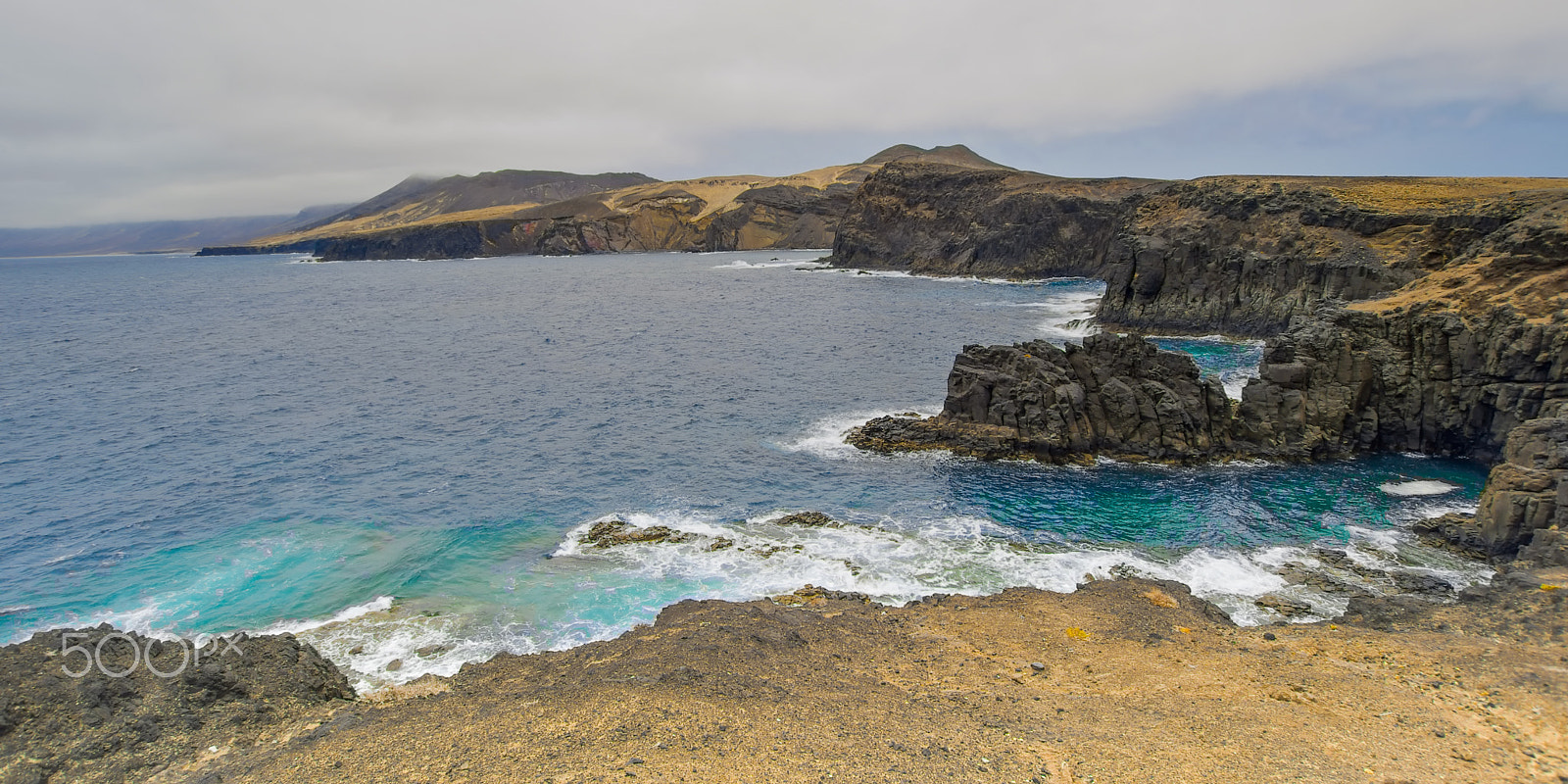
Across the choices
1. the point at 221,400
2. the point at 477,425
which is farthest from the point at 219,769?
the point at 221,400

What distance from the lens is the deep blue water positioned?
78.3 feet

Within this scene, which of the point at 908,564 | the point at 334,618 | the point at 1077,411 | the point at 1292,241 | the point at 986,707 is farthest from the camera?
the point at 1292,241

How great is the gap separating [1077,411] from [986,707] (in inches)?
967

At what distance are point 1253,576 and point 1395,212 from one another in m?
52.3

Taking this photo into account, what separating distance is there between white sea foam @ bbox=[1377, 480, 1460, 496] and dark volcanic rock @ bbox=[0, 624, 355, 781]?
37969 millimetres

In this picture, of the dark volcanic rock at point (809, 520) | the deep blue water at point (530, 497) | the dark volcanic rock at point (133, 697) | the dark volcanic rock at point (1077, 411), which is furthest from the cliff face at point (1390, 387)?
the dark volcanic rock at point (133, 697)

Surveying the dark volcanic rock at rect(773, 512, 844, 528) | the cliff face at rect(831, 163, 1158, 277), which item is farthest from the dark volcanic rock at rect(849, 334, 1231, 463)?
the cliff face at rect(831, 163, 1158, 277)

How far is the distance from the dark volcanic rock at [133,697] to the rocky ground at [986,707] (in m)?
0.41

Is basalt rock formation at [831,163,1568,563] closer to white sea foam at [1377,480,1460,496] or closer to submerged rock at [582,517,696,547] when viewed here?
white sea foam at [1377,480,1460,496]

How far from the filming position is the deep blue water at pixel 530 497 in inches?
939

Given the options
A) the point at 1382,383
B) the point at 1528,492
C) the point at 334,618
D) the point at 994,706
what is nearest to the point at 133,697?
the point at 334,618

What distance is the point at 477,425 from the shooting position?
4234 centimetres

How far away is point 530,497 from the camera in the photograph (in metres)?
32.0

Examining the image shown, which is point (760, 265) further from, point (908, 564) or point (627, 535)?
point (908, 564)
